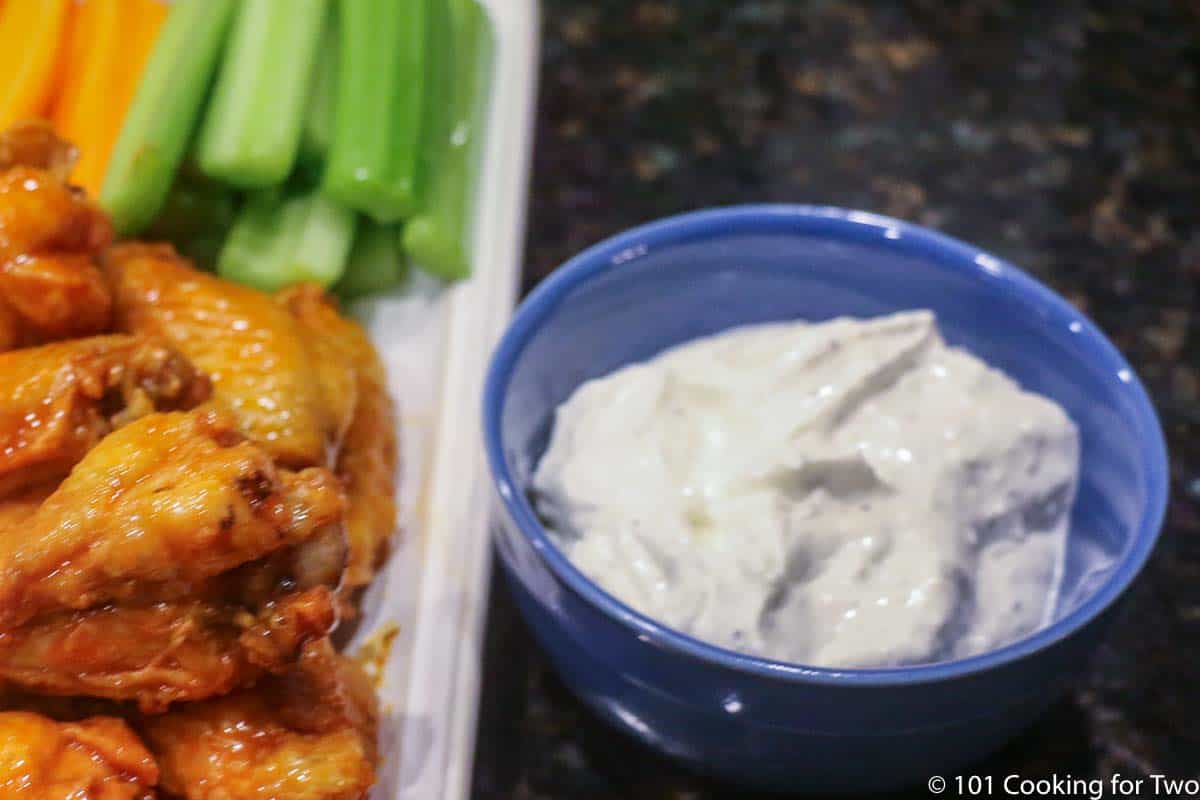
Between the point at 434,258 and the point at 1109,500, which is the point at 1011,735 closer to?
the point at 1109,500

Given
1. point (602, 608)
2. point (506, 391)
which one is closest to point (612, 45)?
point (506, 391)

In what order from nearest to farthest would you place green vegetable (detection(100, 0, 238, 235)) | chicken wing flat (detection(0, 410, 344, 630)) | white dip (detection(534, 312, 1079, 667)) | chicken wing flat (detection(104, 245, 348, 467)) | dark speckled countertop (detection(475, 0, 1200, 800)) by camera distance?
chicken wing flat (detection(0, 410, 344, 630))
white dip (detection(534, 312, 1079, 667))
chicken wing flat (detection(104, 245, 348, 467))
dark speckled countertop (detection(475, 0, 1200, 800))
green vegetable (detection(100, 0, 238, 235))

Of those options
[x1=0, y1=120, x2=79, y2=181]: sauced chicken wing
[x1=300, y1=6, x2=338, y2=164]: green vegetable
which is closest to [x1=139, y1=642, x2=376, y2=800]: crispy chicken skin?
[x1=0, y1=120, x2=79, y2=181]: sauced chicken wing

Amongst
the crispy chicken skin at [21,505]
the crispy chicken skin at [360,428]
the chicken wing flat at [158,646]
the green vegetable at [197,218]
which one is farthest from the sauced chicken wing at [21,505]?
the green vegetable at [197,218]

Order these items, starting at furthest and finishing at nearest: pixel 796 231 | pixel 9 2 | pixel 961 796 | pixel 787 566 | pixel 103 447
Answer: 1. pixel 9 2
2. pixel 796 231
3. pixel 961 796
4. pixel 787 566
5. pixel 103 447

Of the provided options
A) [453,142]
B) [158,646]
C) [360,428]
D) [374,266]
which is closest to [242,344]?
[360,428]

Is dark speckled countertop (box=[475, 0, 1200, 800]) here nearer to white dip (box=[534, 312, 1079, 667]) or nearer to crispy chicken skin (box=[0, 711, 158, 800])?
white dip (box=[534, 312, 1079, 667])
